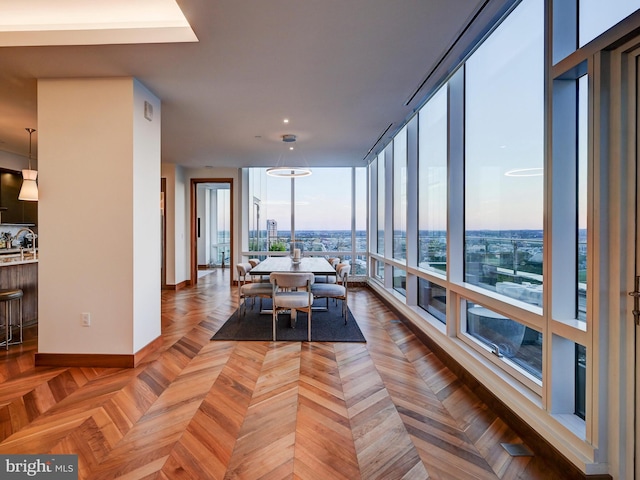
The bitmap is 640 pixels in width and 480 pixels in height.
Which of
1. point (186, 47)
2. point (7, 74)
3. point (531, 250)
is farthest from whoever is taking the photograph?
point (7, 74)

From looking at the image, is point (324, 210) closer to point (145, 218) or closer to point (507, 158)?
point (145, 218)

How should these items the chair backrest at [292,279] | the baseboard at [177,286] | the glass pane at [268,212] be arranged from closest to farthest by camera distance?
the chair backrest at [292,279] → the baseboard at [177,286] → the glass pane at [268,212]

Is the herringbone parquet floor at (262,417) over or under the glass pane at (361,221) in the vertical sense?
under

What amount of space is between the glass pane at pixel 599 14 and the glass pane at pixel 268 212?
6.43 m

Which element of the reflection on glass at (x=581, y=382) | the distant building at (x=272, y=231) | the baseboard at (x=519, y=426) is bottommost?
the baseboard at (x=519, y=426)

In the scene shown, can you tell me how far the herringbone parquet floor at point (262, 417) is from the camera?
68.9 inches

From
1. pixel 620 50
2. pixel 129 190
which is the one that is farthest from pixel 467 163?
pixel 129 190

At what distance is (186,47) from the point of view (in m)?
2.62

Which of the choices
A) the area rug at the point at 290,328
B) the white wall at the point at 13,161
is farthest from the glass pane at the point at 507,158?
the white wall at the point at 13,161

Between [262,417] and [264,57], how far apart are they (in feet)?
9.19

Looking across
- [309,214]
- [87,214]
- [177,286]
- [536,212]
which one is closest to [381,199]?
[309,214]

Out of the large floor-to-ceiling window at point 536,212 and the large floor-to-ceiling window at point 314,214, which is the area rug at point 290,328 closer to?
the large floor-to-ceiling window at point 536,212

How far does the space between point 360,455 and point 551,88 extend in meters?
2.30

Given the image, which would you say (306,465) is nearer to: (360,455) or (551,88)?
(360,455)
